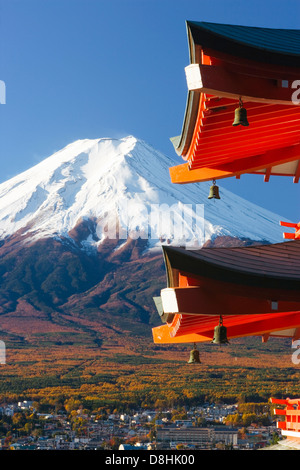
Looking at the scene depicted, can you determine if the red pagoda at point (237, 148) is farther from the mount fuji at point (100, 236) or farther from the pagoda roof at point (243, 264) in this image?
the mount fuji at point (100, 236)

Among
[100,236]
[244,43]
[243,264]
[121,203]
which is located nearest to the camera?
[244,43]

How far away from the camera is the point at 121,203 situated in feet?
292

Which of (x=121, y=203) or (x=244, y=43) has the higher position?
(x=121, y=203)

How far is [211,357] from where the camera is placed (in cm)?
5103

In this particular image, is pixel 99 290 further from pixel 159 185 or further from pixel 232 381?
pixel 232 381

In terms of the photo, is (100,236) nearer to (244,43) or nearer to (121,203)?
(121,203)

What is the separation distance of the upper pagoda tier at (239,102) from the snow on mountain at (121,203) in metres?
61.0

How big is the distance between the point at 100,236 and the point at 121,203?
21.0 ft

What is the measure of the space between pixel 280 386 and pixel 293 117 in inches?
1347

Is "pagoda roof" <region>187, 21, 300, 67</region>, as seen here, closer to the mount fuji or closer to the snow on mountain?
the mount fuji

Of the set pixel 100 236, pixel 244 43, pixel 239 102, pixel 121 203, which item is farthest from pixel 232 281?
pixel 100 236

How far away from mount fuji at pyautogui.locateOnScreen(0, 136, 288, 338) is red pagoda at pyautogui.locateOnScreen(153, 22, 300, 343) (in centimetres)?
5214

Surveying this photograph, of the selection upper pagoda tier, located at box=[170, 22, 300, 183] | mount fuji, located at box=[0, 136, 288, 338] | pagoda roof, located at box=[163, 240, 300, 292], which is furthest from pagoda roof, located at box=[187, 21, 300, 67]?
mount fuji, located at box=[0, 136, 288, 338]
